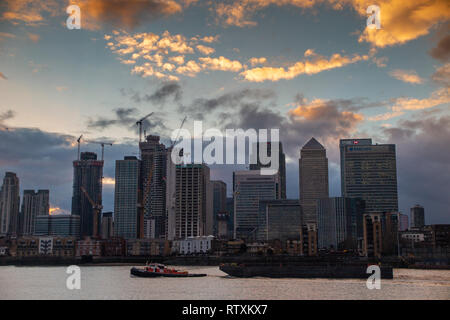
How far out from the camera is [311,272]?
350ft

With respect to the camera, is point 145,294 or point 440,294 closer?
point 440,294

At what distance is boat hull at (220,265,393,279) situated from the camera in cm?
10356

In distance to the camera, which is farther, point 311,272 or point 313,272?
point 311,272

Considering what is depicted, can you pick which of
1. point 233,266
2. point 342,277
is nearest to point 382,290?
point 342,277

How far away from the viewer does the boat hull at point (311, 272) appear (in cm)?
10356

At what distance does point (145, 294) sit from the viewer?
74438mm
